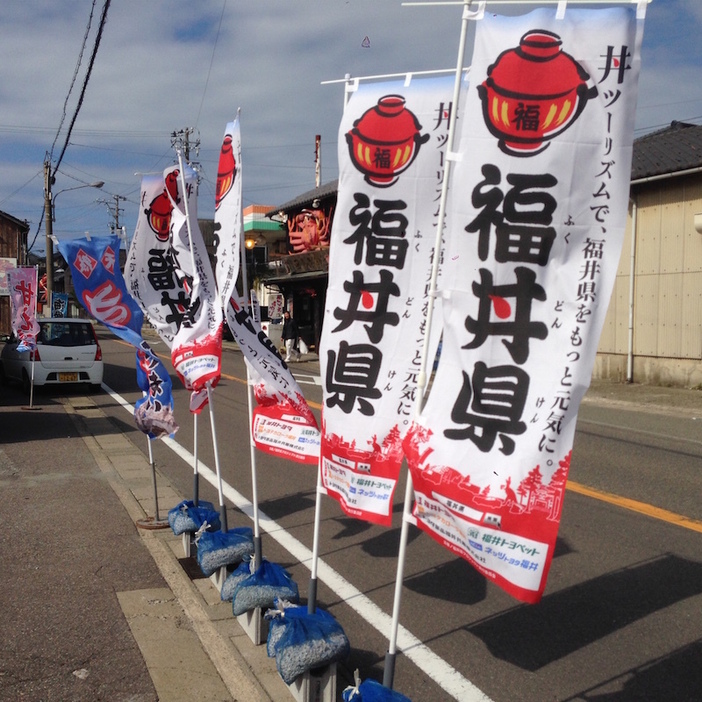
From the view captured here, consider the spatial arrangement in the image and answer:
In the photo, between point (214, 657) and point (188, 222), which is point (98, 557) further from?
point (188, 222)

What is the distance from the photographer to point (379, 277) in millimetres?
3602

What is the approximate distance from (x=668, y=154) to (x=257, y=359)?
1657 centimetres

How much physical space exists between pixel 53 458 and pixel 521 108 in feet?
28.7

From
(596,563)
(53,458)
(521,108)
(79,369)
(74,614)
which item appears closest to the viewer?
(521,108)

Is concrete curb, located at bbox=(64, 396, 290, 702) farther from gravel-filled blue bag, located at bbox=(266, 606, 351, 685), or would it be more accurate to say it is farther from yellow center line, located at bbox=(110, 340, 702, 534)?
yellow center line, located at bbox=(110, 340, 702, 534)

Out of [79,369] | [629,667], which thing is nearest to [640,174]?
[79,369]

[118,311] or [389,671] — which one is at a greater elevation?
[118,311]

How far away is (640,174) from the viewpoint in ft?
57.1

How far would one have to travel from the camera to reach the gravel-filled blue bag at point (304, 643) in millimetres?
3453

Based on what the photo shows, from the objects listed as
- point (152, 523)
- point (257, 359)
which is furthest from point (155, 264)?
point (152, 523)

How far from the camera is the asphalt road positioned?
13.2 ft

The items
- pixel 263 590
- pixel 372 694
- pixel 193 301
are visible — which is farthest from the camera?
pixel 193 301

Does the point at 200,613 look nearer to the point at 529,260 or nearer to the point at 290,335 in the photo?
the point at 529,260

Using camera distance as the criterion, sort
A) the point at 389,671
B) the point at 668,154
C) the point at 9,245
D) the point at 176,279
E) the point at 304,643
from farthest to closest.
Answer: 1. the point at 9,245
2. the point at 668,154
3. the point at 176,279
4. the point at 304,643
5. the point at 389,671
